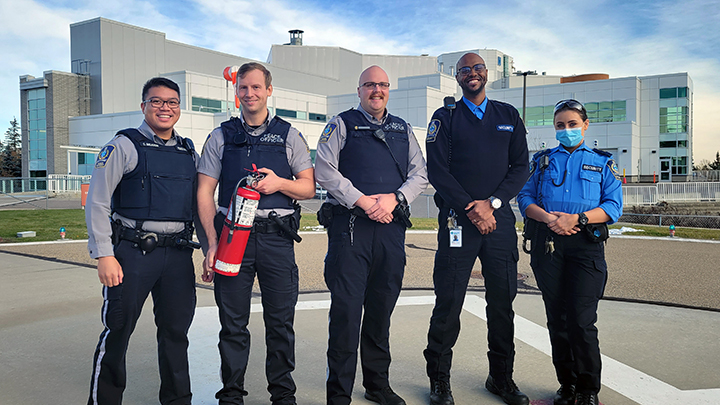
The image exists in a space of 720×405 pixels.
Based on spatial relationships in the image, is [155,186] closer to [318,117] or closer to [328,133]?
[328,133]

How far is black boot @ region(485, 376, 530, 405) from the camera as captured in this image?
11.2 ft

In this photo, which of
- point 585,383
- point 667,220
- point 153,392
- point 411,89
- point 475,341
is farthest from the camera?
point 411,89

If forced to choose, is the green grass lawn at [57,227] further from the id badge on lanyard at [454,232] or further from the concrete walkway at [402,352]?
the id badge on lanyard at [454,232]

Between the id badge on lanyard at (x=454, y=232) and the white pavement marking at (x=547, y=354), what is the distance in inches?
61.9

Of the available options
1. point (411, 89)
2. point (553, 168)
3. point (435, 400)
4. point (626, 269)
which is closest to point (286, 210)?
point (435, 400)

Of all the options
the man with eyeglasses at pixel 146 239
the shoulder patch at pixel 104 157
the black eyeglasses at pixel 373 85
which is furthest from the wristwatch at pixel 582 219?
the shoulder patch at pixel 104 157

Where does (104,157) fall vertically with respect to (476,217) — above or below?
→ above

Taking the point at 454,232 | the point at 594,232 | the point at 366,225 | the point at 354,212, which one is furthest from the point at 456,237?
the point at 594,232

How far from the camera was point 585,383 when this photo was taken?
11.1ft

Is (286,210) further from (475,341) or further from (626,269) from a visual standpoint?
(626,269)

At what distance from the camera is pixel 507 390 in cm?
351

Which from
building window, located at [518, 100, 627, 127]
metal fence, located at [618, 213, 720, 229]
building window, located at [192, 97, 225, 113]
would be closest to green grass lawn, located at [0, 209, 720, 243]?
metal fence, located at [618, 213, 720, 229]

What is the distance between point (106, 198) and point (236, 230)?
0.81 m

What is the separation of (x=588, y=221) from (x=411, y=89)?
48.7 metres
